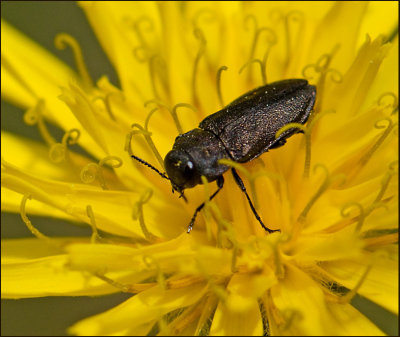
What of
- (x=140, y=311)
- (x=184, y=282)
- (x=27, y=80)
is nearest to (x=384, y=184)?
(x=184, y=282)

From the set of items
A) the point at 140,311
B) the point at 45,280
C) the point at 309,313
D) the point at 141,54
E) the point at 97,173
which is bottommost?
the point at 309,313

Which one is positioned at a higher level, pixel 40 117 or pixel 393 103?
pixel 40 117

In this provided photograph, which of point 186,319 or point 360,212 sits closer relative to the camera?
point 360,212

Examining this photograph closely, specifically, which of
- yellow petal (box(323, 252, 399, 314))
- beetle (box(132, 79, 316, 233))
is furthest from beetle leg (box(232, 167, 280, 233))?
yellow petal (box(323, 252, 399, 314))

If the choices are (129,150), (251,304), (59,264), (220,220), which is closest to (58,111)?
(129,150)

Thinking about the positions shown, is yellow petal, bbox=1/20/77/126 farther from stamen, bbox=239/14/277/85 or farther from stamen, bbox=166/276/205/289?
stamen, bbox=166/276/205/289

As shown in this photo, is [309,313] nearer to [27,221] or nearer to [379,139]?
[379,139]
